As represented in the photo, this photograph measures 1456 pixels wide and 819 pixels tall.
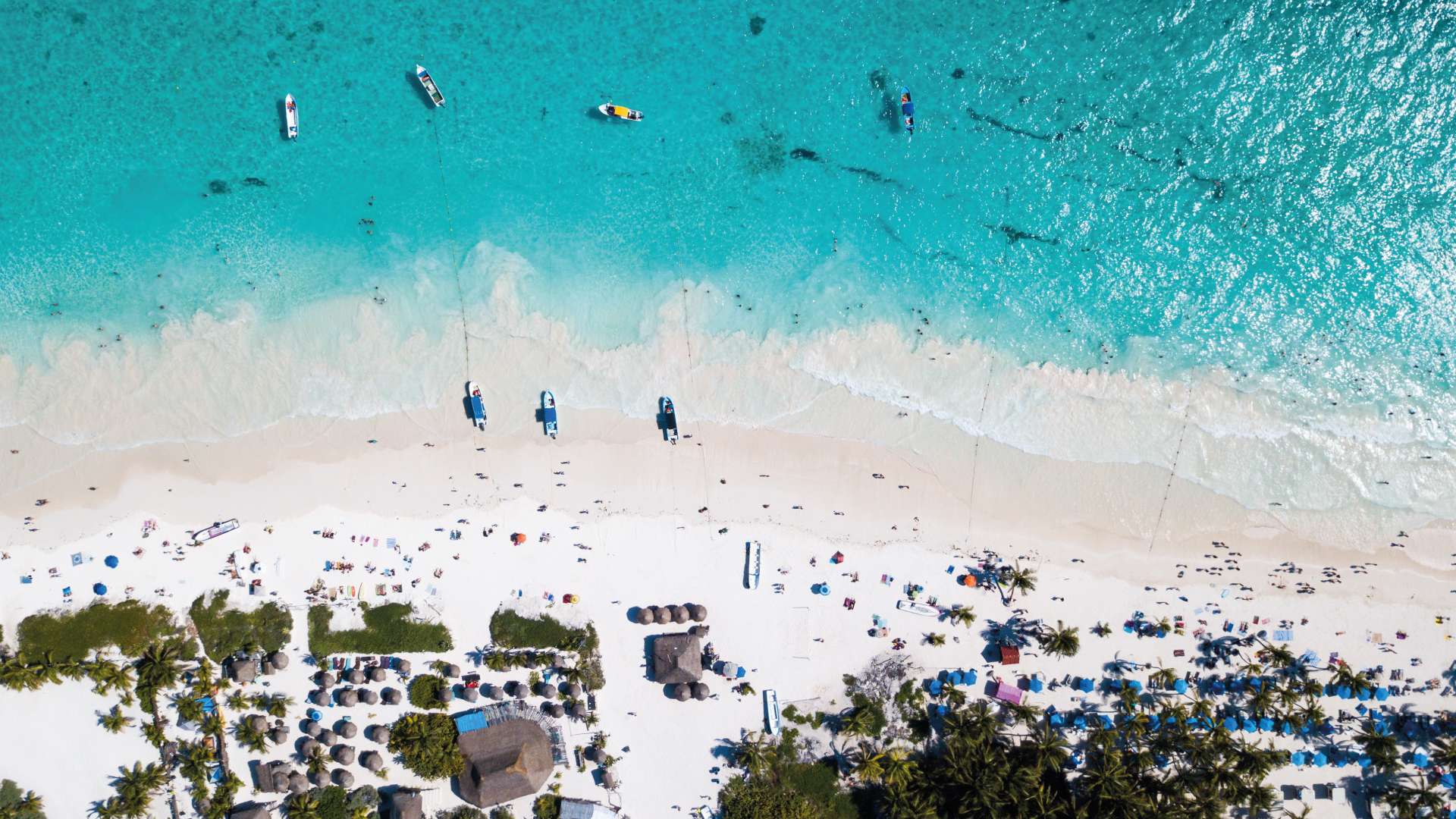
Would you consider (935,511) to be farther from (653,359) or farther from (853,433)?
(653,359)

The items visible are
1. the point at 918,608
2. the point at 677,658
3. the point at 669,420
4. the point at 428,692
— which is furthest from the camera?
the point at 669,420

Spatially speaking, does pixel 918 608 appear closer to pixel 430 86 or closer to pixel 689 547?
pixel 689 547

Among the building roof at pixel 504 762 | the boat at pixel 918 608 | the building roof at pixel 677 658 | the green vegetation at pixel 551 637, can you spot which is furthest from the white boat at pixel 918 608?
the building roof at pixel 504 762

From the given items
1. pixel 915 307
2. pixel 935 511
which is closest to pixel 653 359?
pixel 915 307

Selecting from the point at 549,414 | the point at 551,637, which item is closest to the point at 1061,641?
the point at 551,637

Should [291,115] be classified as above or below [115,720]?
above
